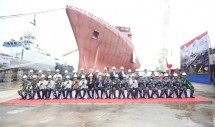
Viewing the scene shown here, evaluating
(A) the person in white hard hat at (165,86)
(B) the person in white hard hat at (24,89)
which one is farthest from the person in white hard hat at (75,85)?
(A) the person in white hard hat at (165,86)

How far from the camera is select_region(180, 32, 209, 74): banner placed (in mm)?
23250

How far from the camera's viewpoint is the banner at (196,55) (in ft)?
76.3

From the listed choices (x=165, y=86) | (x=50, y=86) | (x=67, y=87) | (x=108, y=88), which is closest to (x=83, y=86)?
(x=67, y=87)

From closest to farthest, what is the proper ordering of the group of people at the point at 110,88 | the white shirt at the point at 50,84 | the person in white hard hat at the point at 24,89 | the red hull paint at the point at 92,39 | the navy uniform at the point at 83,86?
the group of people at the point at 110,88 < the navy uniform at the point at 83,86 < the person in white hard hat at the point at 24,89 < the white shirt at the point at 50,84 < the red hull paint at the point at 92,39

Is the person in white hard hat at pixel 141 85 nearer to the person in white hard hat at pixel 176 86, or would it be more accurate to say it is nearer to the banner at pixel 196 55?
the person in white hard hat at pixel 176 86

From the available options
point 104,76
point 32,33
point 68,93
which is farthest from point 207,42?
point 32,33

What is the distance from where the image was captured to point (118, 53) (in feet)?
74.5

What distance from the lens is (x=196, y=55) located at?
26.2m

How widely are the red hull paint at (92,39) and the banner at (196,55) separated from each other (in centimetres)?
1062

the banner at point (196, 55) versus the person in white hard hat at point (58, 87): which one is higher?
the banner at point (196, 55)

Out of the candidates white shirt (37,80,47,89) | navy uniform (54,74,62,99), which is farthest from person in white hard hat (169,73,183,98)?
white shirt (37,80,47,89)

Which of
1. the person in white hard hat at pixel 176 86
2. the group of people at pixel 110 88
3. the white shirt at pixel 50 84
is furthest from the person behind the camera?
the white shirt at pixel 50 84

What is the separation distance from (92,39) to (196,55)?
1481 centimetres

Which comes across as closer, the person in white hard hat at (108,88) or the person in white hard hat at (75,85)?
the person in white hard hat at (108,88)
